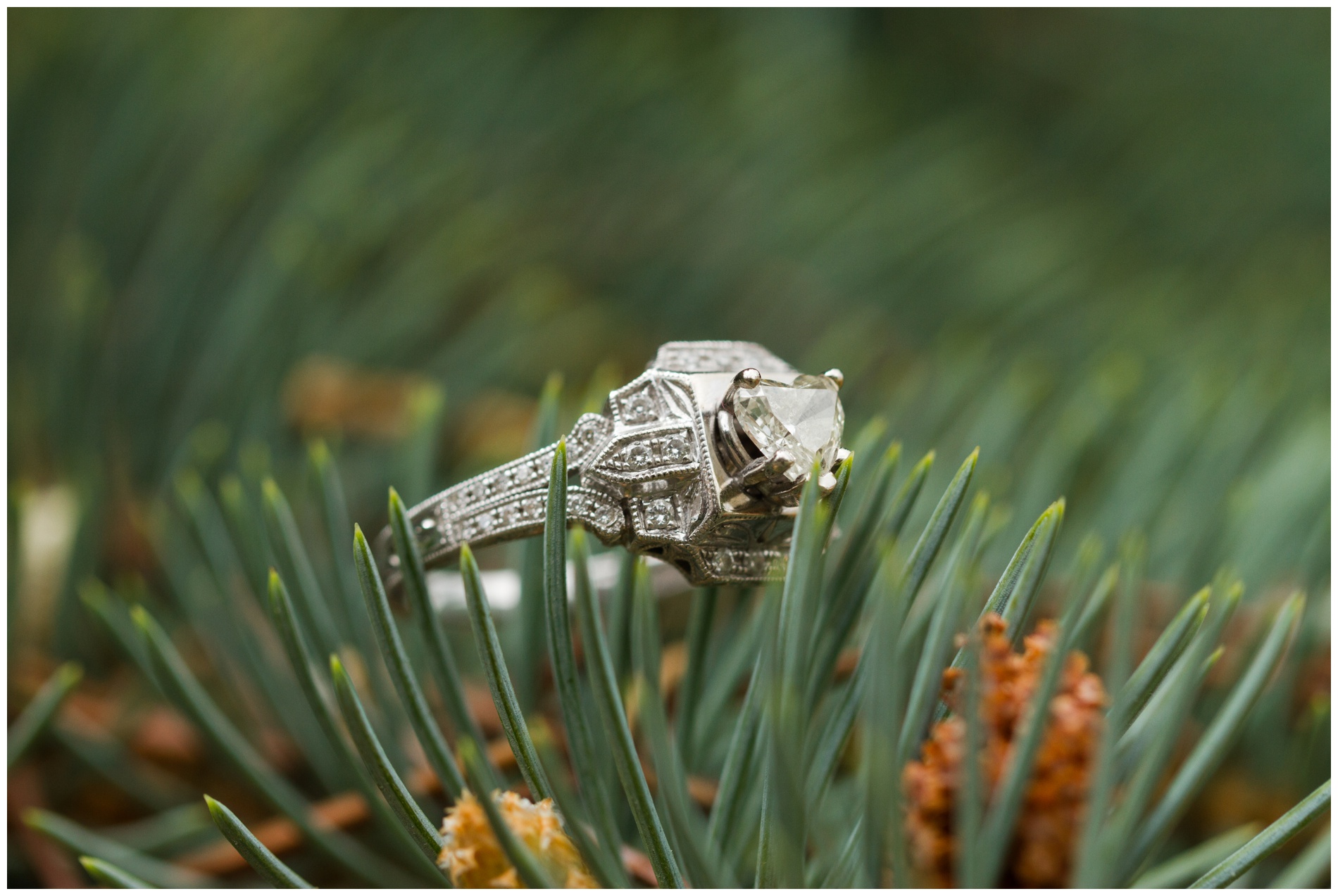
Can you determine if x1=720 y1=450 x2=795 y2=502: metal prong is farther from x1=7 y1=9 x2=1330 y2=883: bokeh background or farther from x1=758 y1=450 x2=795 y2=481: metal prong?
x1=7 y1=9 x2=1330 y2=883: bokeh background

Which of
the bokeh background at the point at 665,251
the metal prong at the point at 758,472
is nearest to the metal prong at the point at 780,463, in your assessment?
the metal prong at the point at 758,472

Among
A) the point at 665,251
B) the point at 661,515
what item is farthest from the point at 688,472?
the point at 665,251

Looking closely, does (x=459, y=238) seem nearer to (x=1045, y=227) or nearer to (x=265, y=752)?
(x=265, y=752)

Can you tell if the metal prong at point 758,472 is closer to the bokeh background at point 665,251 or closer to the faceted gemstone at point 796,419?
the faceted gemstone at point 796,419

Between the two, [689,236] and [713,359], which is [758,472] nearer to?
[713,359]

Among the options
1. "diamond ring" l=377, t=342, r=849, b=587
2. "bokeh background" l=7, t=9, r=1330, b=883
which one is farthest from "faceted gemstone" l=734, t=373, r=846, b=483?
"bokeh background" l=7, t=9, r=1330, b=883

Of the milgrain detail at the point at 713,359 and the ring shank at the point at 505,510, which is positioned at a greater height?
the milgrain detail at the point at 713,359
